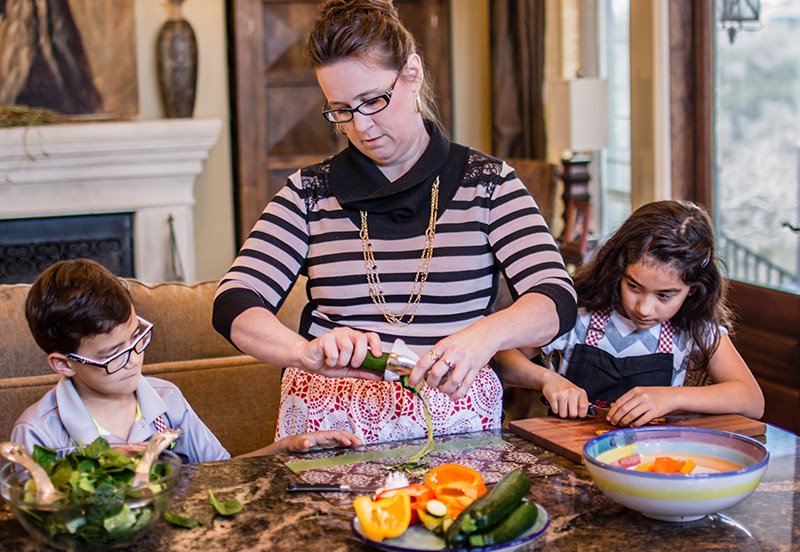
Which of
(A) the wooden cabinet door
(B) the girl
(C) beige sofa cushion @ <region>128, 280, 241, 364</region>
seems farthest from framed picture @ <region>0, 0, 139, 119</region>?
(B) the girl

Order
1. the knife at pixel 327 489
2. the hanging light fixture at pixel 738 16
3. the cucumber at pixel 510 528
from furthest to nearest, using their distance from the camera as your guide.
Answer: the hanging light fixture at pixel 738 16 → the knife at pixel 327 489 → the cucumber at pixel 510 528

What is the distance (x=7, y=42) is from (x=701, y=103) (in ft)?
10.7

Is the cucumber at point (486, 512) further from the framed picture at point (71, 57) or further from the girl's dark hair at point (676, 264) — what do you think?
the framed picture at point (71, 57)

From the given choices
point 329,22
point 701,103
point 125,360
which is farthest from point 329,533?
point 701,103

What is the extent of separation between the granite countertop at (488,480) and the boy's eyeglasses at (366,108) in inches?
24.2

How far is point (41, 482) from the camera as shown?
1.37 meters

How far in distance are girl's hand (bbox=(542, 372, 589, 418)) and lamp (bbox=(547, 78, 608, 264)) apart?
2.46 m

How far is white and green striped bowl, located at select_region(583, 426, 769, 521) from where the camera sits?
→ 138 centimetres

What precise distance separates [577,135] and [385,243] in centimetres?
263

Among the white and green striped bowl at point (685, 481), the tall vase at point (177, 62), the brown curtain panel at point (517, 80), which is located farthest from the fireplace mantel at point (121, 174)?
the white and green striped bowl at point (685, 481)

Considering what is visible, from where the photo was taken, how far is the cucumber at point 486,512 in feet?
4.26

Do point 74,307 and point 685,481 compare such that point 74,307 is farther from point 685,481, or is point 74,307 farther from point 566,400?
point 685,481

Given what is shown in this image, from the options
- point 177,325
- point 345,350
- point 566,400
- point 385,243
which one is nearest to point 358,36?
point 385,243

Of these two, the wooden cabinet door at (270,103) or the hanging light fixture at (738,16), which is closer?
the hanging light fixture at (738,16)
